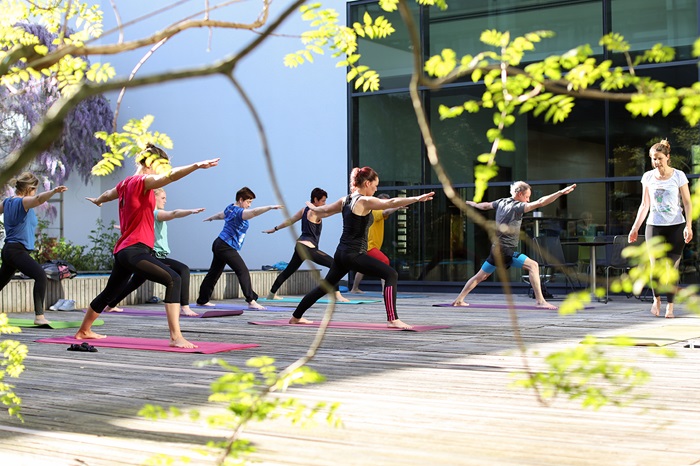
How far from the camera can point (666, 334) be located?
791 centimetres

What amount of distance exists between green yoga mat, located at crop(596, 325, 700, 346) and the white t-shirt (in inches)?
44.8

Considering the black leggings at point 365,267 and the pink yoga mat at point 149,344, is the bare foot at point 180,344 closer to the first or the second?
the pink yoga mat at point 149,344

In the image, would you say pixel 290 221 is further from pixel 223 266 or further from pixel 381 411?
pixel 223 266

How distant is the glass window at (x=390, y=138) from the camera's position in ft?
54.5

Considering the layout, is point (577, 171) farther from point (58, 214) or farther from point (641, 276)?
point (641, 276)

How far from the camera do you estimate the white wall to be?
17.3 metres

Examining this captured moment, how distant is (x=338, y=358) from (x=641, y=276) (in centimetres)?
480

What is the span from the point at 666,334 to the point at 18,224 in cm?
573

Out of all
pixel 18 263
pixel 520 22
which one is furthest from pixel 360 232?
pixel 520 22

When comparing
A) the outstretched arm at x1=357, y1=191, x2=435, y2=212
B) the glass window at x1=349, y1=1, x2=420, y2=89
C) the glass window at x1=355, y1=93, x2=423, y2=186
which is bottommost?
A: the outstretched arm at x1=357, y1=191, x2=435, y2=212

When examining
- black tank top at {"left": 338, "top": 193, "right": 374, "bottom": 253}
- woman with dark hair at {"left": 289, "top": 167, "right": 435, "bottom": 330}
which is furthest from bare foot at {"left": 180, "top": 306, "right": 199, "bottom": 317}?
black tank top at {"left": 338, "top": 193, "right": 374, "bottom": 253}

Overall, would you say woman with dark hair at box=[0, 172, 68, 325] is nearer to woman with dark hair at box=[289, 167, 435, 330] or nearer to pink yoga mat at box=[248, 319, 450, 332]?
pink yoga mat at box=[248, 319, 450, 332]

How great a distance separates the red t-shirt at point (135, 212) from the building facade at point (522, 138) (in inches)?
317

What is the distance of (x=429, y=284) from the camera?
53.3 feet
